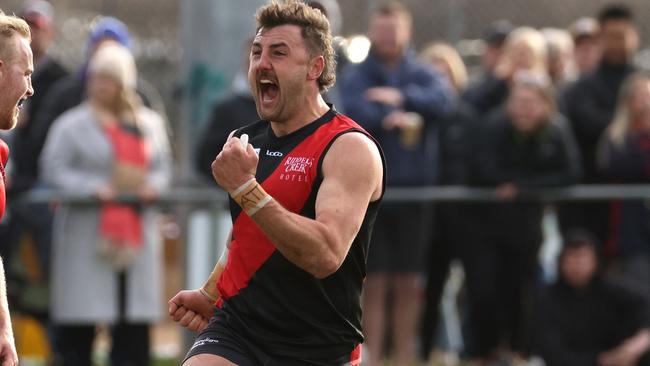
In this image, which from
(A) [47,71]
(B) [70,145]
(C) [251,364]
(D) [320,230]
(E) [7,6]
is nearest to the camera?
(D) [320,230]

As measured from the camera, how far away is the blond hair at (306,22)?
5.89 metres

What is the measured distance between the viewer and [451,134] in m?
10.7

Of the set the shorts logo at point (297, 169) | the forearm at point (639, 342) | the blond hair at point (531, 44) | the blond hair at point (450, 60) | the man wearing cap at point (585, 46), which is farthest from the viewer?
the man wearing cap at point (585, 46)

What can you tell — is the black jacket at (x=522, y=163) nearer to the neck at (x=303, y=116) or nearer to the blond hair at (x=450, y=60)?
the blond hair at (x=450, y=60)

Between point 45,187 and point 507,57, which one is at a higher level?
point 507,57

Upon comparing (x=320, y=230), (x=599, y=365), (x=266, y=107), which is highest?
(x=266, y=107)

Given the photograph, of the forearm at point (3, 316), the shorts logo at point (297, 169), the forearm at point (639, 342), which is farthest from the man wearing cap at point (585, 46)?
the forearm at point (3, 316)

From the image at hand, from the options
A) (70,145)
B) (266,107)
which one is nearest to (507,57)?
(70,145)

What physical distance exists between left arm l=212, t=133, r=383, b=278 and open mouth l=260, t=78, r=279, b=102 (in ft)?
1.11

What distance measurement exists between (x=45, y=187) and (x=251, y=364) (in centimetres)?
451

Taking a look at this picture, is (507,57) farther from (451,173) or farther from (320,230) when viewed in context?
(320,230)

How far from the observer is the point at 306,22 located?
232 inches

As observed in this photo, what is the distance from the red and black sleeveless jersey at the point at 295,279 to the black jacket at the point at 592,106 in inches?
204

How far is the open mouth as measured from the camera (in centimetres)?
582
